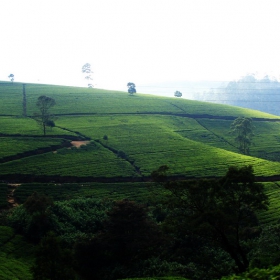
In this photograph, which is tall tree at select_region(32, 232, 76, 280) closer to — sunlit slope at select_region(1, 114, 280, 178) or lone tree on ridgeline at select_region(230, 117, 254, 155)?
sunlit slope at select_region(1, 114, 280, 178)

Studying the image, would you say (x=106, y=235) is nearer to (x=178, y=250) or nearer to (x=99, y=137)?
(x=178, y=250)

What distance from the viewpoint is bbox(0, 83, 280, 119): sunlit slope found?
11288 cm

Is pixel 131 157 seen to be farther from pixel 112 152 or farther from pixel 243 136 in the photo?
pixel 243 136

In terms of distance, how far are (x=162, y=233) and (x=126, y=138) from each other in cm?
4988

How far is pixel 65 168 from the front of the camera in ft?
212

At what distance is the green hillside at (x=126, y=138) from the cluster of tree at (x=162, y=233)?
16.2 meters

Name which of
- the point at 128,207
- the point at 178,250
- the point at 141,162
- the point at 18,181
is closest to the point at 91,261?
the point at 128,207

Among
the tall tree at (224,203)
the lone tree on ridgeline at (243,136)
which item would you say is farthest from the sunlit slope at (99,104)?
the tall tree at (224,203)

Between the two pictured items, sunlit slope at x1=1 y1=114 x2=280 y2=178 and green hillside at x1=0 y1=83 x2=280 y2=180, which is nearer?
sunlit slope at x1=1 y1=114 x2=280 y2=178

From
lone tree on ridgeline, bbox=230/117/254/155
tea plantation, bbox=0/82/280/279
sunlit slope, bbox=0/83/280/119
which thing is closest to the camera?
tea plantation, bbox=0/82/280/279

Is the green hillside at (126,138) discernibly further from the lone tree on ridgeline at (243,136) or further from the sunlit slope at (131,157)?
the lone tree on ridgeline at (243,136)

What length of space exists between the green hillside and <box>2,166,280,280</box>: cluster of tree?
16243 millimetres

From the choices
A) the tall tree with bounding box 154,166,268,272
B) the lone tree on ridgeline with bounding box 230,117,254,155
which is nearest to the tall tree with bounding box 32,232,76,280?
the tall tree with bounding box 154,166,268,272

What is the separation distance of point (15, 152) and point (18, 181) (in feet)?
38.4
